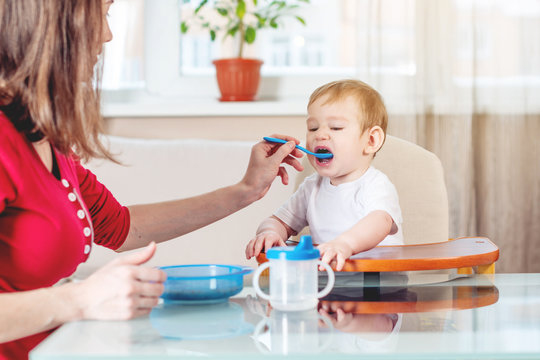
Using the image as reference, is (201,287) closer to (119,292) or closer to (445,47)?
(119,292)

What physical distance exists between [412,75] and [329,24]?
41cm

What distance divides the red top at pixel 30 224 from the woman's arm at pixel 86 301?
0.13 metres

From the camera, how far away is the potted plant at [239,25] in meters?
2.31

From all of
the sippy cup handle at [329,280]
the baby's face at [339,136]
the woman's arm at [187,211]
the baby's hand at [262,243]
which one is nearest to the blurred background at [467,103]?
the woman's arm at [187,211]

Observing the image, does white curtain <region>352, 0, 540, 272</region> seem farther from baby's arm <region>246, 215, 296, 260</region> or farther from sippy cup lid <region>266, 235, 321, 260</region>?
sippy cup lid <region>266, 235, 321, 260</region>

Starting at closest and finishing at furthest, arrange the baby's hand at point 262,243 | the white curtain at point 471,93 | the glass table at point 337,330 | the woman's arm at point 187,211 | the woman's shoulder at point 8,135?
the glass table at point 337,330
the woman's shoulder at point 8,135
the baby's hand at point 262,243
the woman's arm at point 187,211
the white curtain at point 471,93

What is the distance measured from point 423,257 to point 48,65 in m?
0.68

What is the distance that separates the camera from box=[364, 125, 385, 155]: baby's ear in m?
1.28

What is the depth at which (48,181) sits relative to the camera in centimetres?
106

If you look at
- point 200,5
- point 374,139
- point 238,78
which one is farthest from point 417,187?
point 200,5

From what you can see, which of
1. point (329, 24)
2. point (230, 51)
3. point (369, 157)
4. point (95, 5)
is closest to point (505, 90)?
point (329, 24)

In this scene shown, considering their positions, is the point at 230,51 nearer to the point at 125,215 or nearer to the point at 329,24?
the point at 329,24

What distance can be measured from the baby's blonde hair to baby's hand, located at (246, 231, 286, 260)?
0.94 ft

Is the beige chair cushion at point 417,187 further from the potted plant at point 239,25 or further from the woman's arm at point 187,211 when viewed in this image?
the potted plant at point 239,25
